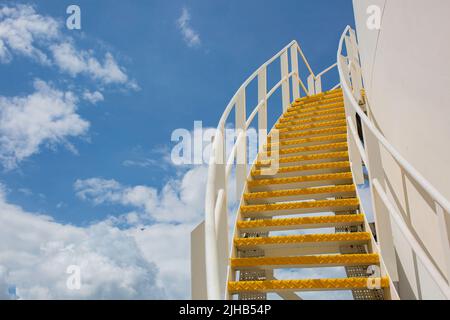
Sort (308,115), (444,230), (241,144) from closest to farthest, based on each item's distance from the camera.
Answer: (444,230) < (241,144) < (308,115)

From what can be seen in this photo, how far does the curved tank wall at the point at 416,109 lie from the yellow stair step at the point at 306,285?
47 centimetres

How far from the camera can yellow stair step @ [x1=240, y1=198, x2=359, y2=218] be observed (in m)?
3.87

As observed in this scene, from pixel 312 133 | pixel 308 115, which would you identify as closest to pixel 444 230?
pixel 312 133

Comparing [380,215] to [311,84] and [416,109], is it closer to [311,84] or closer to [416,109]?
[416,109]

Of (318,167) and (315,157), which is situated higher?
(315,157)

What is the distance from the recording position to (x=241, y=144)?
4.50 m

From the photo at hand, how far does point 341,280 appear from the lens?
9.73ft

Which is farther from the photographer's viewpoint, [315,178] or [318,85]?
[318,85]

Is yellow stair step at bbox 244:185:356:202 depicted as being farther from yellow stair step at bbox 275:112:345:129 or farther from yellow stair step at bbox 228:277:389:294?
yellow stair step at bbox 275:112:345:129

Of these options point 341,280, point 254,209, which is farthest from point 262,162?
point 341,280

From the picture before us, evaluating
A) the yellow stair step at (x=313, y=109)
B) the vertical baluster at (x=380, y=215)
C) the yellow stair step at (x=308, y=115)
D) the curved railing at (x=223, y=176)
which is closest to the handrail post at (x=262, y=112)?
the curved railing at (x=223, y=176)

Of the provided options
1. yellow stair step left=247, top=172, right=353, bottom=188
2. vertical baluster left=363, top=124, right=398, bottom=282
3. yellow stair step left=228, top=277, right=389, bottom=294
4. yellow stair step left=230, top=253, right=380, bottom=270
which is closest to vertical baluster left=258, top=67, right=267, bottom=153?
yellow stair step left=247, top=172, right=353, bottom=188

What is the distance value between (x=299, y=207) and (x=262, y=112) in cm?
220
